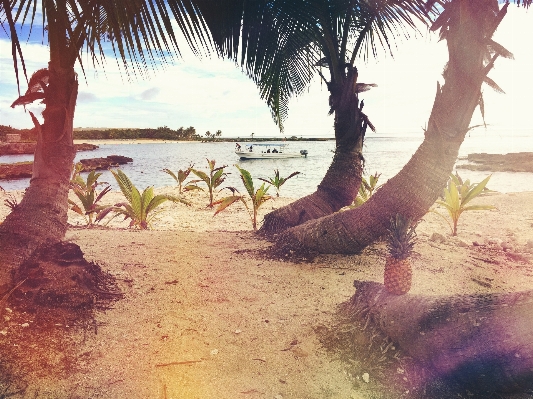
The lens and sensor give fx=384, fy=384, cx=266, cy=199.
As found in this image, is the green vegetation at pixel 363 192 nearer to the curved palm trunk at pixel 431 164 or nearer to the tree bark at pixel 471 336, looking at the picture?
the curved palm trunk at pixel 431 164

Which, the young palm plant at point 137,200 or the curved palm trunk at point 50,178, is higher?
the curved palm trunk at point 50,178

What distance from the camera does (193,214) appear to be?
811cm

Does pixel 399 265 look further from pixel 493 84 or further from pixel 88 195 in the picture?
pixel 88 195

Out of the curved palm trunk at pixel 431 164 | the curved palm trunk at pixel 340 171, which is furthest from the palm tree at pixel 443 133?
the curved palm trunk at pixel 340 171

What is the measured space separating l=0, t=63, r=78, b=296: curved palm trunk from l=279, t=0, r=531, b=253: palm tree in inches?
91.1

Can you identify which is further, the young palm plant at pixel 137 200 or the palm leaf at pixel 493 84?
the young palm plant at pixel 137 200

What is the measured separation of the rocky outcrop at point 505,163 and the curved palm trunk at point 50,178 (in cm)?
2340

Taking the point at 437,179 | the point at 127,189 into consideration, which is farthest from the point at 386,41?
the point at 127,189

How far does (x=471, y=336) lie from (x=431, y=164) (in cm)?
185

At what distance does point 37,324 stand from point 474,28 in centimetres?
363

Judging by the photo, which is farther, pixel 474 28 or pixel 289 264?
pixel 289 264

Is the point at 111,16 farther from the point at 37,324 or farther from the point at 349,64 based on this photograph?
the point at 349,64

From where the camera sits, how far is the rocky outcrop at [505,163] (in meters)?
21.4

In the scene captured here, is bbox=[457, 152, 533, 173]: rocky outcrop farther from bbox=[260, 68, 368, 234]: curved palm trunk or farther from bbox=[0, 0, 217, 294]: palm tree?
bbox=[0, 0, 217, 294]: palm tree
